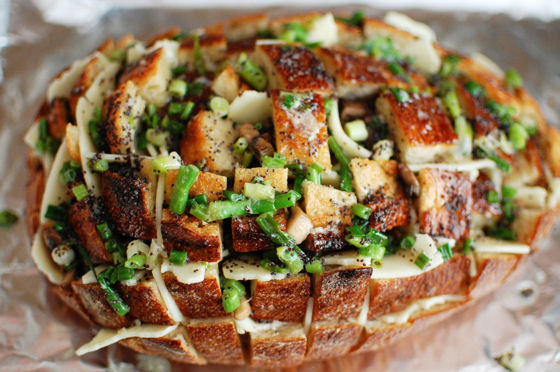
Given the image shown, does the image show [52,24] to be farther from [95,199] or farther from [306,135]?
[306,135]

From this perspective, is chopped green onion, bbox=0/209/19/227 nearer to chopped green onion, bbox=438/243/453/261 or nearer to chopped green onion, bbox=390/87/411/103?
chopped green onion, bbox=390/87/411/103

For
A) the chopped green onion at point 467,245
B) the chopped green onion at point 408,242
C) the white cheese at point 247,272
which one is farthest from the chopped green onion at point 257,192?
the chopped green onion at point 467,245

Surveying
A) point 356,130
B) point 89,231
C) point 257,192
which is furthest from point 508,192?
point 89,231

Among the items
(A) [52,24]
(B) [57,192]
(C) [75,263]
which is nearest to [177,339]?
(C) [75,263]

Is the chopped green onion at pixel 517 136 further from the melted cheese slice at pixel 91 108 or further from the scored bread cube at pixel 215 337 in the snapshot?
the melted cheese slice at pixel 91 108

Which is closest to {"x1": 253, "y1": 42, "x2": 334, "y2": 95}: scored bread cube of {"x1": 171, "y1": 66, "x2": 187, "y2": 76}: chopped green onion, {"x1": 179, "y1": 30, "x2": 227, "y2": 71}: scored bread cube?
{"x1": 179, "y1": 30, "x2": 227, "y2": 71}: scored bread cube
